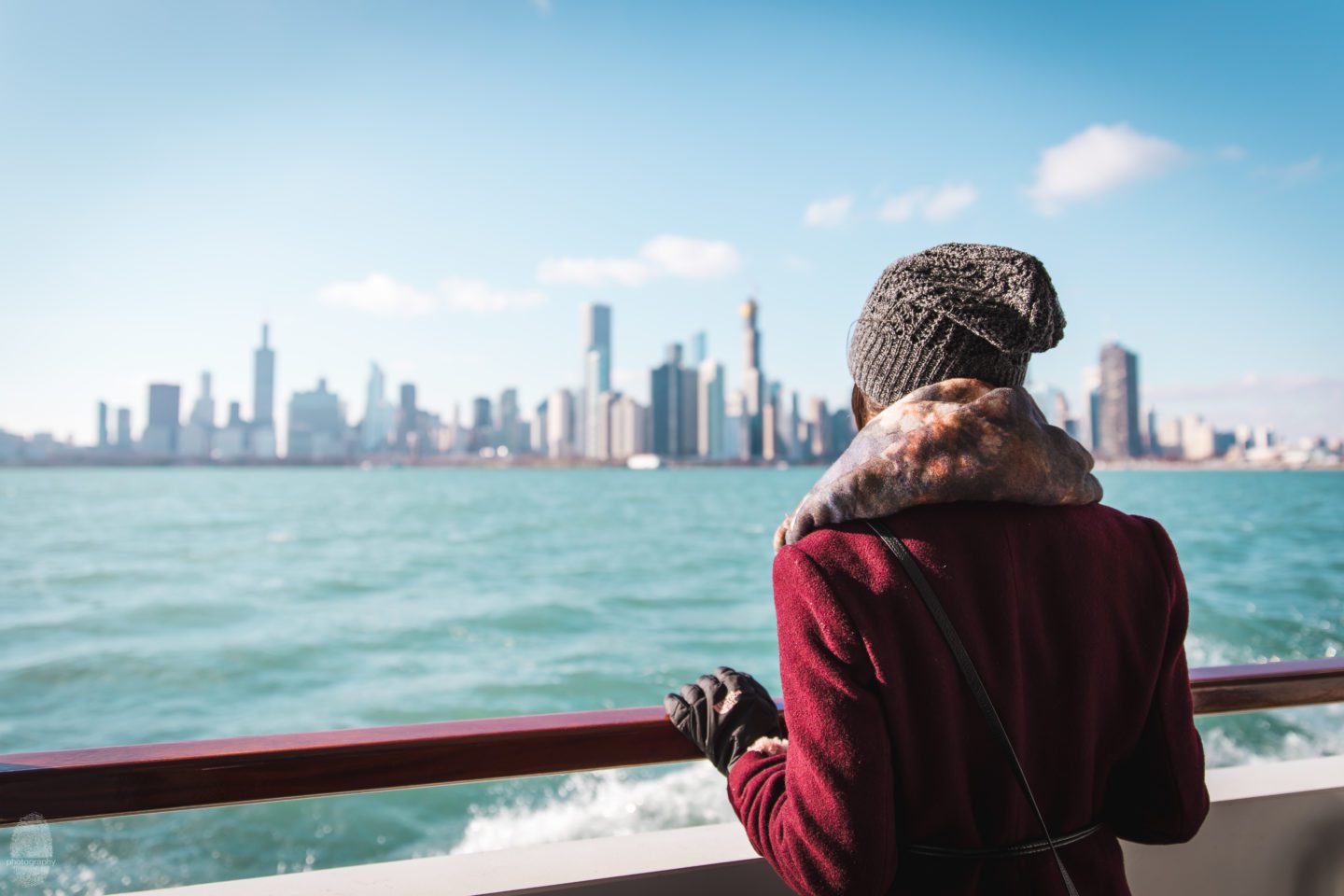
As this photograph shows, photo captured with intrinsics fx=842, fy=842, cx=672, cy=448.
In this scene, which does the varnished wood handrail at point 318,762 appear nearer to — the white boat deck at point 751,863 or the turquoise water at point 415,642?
the white boat deck at point 751,863

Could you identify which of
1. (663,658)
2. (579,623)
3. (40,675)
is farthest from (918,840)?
(40,675)

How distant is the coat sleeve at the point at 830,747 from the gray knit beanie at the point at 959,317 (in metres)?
0.23

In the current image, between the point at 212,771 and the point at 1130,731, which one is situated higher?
the point at 1130,731

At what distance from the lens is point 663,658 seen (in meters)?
11.6

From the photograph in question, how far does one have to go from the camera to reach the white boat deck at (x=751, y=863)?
48.3 inches

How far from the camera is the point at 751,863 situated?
4.19 feet

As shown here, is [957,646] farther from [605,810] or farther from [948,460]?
[605,810]

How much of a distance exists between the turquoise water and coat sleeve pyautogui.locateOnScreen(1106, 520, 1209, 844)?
1.67 meters

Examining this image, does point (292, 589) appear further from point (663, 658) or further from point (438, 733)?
point (438, 733)

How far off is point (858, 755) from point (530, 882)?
0.70 m
